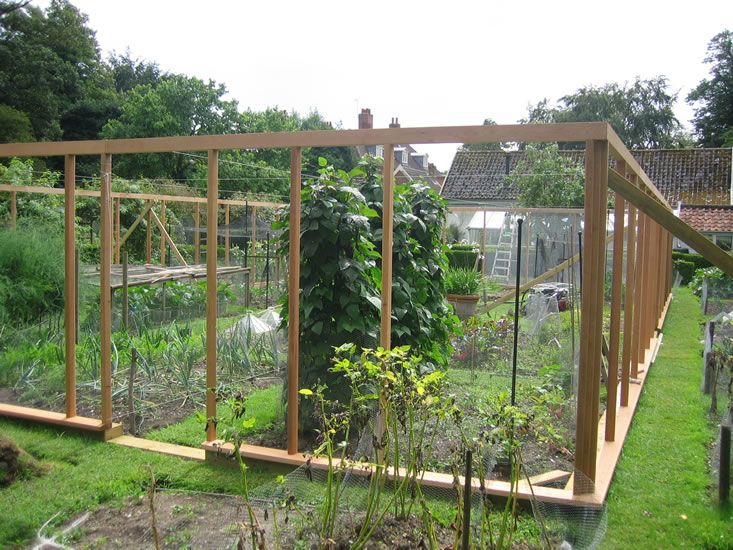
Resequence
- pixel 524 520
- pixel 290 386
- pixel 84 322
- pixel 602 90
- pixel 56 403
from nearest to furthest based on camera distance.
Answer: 1. pixel 524 520
2. pixel 290 386
3. pixel 56 403
4. pixel 84 322
5. pixel 602 90

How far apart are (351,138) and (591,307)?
5.52 ft

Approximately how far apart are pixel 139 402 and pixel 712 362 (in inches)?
191

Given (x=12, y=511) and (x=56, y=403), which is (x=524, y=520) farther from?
(x=56, y=403)

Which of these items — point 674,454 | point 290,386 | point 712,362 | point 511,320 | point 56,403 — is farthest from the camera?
point 511,320

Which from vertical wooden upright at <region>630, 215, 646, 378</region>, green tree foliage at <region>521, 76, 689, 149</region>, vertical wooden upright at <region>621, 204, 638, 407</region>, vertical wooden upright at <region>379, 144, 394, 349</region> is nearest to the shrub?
vertical wooden upright at <region>630, 215, 646, 378</region>

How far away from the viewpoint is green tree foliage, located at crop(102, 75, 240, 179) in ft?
98.0

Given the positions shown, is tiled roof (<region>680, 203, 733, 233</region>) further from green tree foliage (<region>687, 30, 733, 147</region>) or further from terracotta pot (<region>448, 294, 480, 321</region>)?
A: green tree foliage (<region>687, 30, 733, 147</region>)

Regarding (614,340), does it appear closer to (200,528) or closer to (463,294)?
(200,528)

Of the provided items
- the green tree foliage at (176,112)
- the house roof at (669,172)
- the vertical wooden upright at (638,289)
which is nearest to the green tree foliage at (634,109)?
the house roof at (669,172)

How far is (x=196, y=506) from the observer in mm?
3605

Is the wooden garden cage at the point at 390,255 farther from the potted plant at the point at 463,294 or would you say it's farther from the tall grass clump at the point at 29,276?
the potted plant at the point at 463,294

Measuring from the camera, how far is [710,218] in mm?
19609

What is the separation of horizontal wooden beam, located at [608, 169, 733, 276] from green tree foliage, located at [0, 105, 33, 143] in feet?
83.5

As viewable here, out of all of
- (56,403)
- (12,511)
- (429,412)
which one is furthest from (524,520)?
(56,403)
